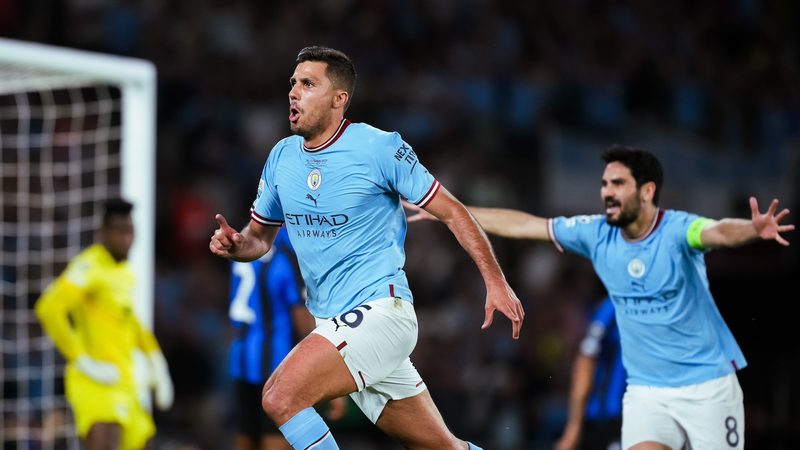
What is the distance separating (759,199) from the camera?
14.0m

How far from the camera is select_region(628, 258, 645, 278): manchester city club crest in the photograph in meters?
6.25

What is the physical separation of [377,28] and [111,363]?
6907 millimetres

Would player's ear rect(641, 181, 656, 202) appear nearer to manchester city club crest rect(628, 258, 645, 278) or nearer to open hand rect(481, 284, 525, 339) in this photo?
manchester city club crest rect(628, 258, 645, 278)

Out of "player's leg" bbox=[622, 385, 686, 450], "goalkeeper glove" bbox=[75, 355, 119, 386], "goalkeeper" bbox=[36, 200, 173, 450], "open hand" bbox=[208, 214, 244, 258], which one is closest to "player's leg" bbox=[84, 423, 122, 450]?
"goalkeeper" bbox=[36, 200, 173, 450]

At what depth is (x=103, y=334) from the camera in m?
8.08

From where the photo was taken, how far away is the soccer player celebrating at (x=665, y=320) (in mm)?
6090

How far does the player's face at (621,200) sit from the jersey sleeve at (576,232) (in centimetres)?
21

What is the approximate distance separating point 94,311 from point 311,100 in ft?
11.3

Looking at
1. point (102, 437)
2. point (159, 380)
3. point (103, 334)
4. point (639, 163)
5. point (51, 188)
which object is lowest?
point (102, 437)

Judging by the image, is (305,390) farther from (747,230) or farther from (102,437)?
(102,437)

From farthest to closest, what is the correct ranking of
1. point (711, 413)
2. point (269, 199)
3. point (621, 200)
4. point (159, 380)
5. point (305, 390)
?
point (159, 380), point (621, 200), point (711, 413), point (269, 199), point (305, 390)

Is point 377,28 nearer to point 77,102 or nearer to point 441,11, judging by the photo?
point 441,11

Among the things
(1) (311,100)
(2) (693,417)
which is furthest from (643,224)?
(1) (311,100)

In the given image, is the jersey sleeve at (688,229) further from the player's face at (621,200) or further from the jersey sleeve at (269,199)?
the jersey sleeve at (269,199)
